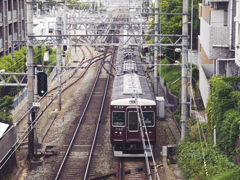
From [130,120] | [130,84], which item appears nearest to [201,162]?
[130,120]

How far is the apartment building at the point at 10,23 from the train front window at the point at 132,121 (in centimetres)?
1797

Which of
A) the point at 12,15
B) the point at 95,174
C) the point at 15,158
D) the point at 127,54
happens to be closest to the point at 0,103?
the point at 15,158

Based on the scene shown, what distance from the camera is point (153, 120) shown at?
47.9ft

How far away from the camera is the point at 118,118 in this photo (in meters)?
14.7

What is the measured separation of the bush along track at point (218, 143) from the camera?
1084 centimetres

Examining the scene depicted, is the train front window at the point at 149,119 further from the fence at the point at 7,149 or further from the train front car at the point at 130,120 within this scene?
the fence at the point at 7,149

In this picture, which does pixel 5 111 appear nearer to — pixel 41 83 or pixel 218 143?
pixel 41 83

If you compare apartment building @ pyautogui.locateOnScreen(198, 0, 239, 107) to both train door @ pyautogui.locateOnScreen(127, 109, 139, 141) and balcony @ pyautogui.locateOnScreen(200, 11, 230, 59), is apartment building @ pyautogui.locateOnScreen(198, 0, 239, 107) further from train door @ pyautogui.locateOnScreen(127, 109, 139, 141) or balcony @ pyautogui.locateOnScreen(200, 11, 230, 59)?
train door @ pyautogui.locateOnScreen(127, 109, 139, 141)

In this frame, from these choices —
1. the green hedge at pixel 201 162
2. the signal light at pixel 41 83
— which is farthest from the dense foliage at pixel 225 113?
the signal light at pixel 41 83

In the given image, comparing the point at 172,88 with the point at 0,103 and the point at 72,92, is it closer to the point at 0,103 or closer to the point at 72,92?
the point at 72,92

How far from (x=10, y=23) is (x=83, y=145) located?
19.0m

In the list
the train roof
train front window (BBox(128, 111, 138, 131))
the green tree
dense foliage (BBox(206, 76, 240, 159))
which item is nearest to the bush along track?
dense foliage (BBox(206, 76, 240, 159))

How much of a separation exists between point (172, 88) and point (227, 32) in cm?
1051

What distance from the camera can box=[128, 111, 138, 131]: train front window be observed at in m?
14.5
